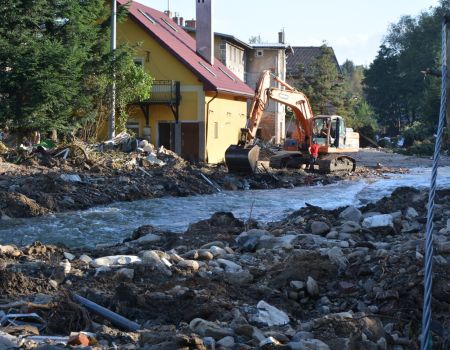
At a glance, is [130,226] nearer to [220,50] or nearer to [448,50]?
[448,50]

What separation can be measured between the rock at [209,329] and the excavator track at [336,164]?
28.0 m

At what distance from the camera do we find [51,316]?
302 inches

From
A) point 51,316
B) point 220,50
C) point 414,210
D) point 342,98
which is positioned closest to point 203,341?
point 51,316

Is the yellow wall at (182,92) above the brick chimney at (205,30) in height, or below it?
below

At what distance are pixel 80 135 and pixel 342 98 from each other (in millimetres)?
39117

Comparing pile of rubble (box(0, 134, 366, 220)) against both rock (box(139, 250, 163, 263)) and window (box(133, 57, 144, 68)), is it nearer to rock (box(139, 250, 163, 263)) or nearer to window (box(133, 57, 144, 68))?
window (box(133, 57, 144, 68))

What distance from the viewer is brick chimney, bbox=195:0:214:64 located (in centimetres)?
3803

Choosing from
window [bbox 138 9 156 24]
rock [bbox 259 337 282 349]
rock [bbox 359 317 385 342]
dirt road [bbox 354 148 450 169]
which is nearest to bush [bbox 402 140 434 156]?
dirt road [bbox 354 148 450 169]

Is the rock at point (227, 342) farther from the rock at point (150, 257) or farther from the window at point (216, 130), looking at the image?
the window at point (216, 130)

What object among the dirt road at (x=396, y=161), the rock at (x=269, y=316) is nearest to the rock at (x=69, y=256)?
the rock at (x=269, y=316)

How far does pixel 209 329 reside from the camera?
7.12 m

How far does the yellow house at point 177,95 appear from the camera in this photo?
1419 inches

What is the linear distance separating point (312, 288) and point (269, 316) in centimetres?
128

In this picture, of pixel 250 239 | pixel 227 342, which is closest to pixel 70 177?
pixel 250 239
